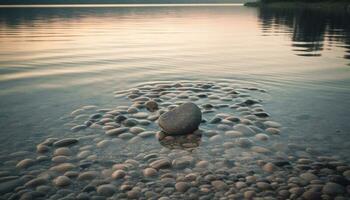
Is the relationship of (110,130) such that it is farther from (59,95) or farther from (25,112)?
(59,95)

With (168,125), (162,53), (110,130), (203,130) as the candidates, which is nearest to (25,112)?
(110,130)

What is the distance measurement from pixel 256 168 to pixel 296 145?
67.0 inches

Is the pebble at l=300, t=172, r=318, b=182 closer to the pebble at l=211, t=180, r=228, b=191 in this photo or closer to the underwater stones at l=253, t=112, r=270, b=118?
the pebble at l=211, t=180, r=228, b=191

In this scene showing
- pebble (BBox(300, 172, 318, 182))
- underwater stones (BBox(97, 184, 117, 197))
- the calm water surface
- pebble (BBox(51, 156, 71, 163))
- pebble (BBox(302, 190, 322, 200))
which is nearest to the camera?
pebble (BBox(302, 190, 322, 200))

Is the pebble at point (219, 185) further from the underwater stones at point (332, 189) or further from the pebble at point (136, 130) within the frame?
the pebble at point (136, 130)

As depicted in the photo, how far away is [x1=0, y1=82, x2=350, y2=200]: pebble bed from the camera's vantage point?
5.79 meters

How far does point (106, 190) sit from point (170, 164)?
158 cm

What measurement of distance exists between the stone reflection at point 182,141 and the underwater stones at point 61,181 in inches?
101

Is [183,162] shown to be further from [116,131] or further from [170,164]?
[116,131]

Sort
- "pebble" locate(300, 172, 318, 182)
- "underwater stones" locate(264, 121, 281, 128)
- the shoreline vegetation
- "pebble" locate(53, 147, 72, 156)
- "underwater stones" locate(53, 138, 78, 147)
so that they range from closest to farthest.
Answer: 1. "pebble" locate(300, 172, 318, 182)
2. "pebble" locate(53, 147, 72, 156)
3. "underwater stones" locate(53, 138, 78, 147)
4. "underwater stones" locate(264, 121, 281, 128)
5. the shoreline vegetation

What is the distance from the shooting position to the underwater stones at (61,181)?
19.6ft

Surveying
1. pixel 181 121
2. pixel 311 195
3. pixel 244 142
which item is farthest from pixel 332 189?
pixel 181 121

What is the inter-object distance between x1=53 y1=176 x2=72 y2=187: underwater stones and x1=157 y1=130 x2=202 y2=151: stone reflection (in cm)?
257

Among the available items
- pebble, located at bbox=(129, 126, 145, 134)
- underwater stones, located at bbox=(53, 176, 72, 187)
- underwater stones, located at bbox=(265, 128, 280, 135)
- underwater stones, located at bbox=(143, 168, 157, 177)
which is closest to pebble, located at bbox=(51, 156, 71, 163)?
underwater stones, located at bbox=(53, 176, 72, 187)
